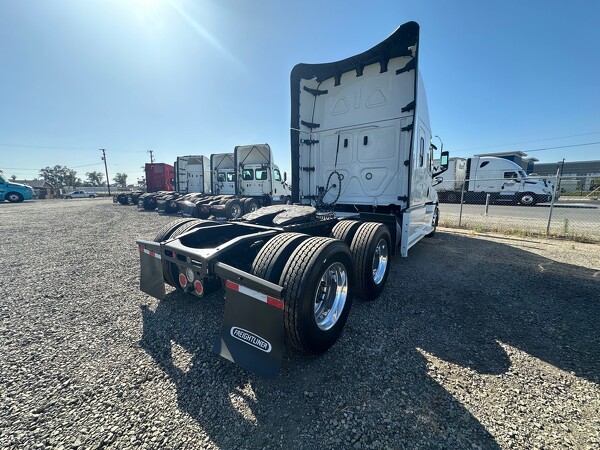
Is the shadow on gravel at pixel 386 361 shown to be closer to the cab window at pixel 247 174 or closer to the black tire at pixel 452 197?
the cab window at pixel 247 174

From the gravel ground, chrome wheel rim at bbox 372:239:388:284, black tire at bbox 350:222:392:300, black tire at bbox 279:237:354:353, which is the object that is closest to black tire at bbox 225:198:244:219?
the gravel ground

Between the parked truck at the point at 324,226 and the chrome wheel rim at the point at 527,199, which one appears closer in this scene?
the parked truck at the point at 324,226

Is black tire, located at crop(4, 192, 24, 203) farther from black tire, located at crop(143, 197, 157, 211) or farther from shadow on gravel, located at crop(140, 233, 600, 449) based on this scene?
shadow on gravel, located at crop(140, 233, 600, 449)

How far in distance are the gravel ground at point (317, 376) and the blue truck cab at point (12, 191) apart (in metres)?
31.7

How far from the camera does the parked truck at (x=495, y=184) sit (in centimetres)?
1834

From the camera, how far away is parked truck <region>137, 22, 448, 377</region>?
7.25 ft

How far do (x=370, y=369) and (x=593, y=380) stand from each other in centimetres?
190

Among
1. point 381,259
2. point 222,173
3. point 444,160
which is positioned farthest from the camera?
point 222,173

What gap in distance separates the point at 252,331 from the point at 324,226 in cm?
258

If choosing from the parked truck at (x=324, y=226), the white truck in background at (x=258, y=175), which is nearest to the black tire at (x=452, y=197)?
the white truck in background at (x=258, y=175)

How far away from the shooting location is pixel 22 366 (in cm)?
227

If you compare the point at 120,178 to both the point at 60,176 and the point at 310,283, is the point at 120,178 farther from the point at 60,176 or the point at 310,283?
the point at 310,283

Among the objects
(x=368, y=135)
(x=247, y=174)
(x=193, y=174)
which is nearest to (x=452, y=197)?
(x=247, y=174)

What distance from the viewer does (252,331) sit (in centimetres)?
215
